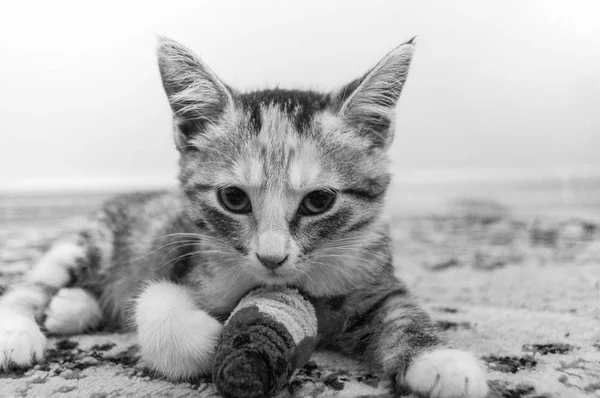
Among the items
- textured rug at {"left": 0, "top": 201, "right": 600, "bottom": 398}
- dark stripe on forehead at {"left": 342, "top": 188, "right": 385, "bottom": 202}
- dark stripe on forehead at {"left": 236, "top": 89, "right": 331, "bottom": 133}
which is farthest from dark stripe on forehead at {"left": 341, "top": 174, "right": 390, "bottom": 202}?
textured rug at {"left": 0, "top": 201, "right": 600, "bottom": 398}

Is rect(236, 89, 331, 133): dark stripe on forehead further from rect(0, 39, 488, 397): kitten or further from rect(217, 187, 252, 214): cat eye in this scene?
rect(217, 187, 252, 214): cat eye

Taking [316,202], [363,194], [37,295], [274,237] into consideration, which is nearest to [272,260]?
[274,237]

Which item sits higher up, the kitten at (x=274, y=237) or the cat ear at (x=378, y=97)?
the cat ear at (x=378, y=97)

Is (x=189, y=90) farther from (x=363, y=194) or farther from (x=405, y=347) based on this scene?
(x=405, y=347)

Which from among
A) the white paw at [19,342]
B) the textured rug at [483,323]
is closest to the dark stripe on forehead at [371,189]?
the textured rug at [483,323]

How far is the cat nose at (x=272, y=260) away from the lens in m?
0.88

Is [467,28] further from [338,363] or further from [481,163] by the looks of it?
[338,363]

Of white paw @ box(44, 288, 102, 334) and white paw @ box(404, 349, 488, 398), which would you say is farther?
white paw @ box(44, 288, 102, 334)

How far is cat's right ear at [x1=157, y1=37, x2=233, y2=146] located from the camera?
3.51 ft

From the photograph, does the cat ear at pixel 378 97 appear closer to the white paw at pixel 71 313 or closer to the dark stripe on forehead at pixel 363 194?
the dark stripe on forehead at pixel 363 194

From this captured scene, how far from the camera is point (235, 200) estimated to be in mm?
992

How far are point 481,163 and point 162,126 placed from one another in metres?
2.05

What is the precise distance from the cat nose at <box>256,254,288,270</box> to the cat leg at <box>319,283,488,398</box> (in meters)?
0.23

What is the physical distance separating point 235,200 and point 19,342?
0.48 m
